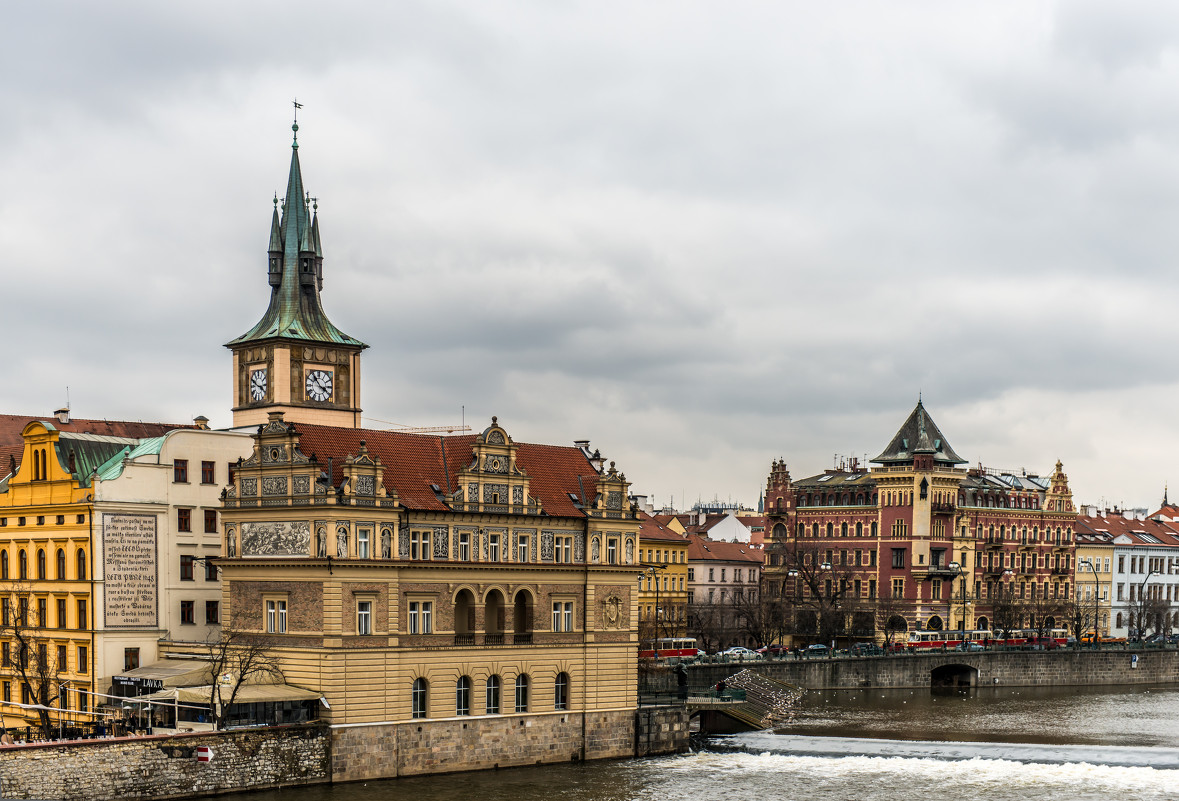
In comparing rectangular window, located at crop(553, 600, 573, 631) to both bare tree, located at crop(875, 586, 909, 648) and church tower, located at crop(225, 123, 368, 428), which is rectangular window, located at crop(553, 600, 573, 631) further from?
bare tree, located at crop(875, 586, 909, 648)

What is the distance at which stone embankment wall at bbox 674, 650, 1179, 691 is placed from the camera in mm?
127438

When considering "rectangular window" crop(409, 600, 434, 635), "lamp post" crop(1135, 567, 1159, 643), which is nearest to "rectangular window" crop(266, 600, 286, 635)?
"rectangular window" crop(409, 600, 434, 635)

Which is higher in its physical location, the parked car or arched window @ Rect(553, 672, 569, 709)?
arched window @ Rect(553, 672, 569, 709)

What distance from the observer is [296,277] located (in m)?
100

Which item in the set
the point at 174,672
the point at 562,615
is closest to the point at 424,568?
the point at 562,615

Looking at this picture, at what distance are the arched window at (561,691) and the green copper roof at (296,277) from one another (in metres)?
28.0

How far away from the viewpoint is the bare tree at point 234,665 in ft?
234

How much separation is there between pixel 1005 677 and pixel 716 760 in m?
65.2

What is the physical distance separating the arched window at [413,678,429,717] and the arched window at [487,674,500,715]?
3.40m

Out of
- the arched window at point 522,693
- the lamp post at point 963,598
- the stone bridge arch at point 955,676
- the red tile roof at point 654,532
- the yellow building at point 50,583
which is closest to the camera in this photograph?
the arched window at point 522,693

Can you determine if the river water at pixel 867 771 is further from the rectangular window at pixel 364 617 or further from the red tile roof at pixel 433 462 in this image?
the red tile roof at pixel 433 462

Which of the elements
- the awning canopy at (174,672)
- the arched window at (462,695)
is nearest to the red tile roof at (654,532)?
the arched window at (462,695)

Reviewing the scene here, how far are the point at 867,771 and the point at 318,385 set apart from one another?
39471 millimetres

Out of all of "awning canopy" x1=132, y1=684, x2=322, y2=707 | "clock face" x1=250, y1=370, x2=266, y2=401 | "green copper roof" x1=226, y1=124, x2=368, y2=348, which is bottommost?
"awning canopy" x1=132, y1=684, x2=322, y2=707
